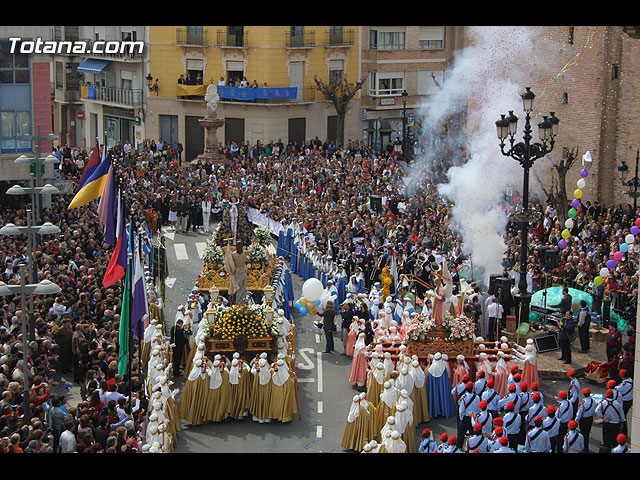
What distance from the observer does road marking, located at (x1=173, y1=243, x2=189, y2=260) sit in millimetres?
31797

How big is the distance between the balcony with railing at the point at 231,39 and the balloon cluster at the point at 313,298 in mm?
30059

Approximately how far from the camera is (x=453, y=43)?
180ft

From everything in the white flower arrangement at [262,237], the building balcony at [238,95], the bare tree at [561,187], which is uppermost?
the building balcony at [238,95]

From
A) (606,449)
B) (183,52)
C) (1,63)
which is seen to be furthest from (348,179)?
(606,449)

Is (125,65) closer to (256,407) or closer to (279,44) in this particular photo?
(279,44)

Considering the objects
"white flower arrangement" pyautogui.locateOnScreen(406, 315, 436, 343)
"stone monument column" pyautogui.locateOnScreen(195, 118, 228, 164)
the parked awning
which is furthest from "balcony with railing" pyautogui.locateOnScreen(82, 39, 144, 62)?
"white flower arrangement" pyautogui.locateOnScreen(406, 315, 436, 343)

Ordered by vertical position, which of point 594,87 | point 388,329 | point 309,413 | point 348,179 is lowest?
point 309,413

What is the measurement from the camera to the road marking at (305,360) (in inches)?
817

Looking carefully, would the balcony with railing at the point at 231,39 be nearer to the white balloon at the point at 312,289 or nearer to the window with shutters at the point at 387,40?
the window with shutters at the point at 387,40

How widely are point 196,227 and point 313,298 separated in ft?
47.3

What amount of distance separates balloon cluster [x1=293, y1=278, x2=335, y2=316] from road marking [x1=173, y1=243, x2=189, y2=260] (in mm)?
8445

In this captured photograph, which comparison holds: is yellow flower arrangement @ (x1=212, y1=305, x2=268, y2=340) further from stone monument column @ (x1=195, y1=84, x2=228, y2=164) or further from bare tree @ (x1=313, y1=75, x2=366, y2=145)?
bare tree @ (x1=313, y1=75, x2=366, y2=145)

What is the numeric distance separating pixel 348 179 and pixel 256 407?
21908 mm

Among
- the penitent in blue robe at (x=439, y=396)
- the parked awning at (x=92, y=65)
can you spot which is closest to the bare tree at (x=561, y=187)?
the penitent in blue robe at (x=439, y=396)
